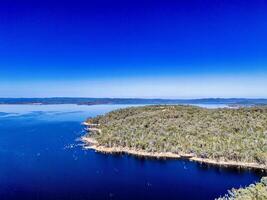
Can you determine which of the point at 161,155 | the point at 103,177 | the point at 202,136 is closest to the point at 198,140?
the point at 202,136

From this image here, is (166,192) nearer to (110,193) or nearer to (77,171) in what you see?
(110,193)

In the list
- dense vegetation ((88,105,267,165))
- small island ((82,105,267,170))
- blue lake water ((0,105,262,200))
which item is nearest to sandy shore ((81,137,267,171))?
small island ((82,105,267,170))

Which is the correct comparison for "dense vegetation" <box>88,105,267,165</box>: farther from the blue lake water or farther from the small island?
the blue lake water

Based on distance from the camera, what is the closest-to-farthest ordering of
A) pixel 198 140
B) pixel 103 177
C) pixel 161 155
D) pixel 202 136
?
pixel 103 177 → pixel 161 155 → pixel 198 140 → pixel 202 136

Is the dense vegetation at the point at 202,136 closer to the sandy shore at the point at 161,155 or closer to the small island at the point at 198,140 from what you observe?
the small island at the point at 198,140

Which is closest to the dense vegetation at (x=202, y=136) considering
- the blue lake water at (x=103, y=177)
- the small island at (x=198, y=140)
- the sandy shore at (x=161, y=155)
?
the small island at (x=198, y=140)

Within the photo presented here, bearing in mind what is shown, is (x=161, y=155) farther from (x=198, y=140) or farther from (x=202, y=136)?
(x=202, y=136)

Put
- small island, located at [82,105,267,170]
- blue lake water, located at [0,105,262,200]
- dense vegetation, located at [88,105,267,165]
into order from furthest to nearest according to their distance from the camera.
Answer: dense vegetation, located at [88,105,267,165], small island, located at [82,105,267,170], blue lake water, located at [0,105,262,200]

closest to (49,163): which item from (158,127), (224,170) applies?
(224,170)
